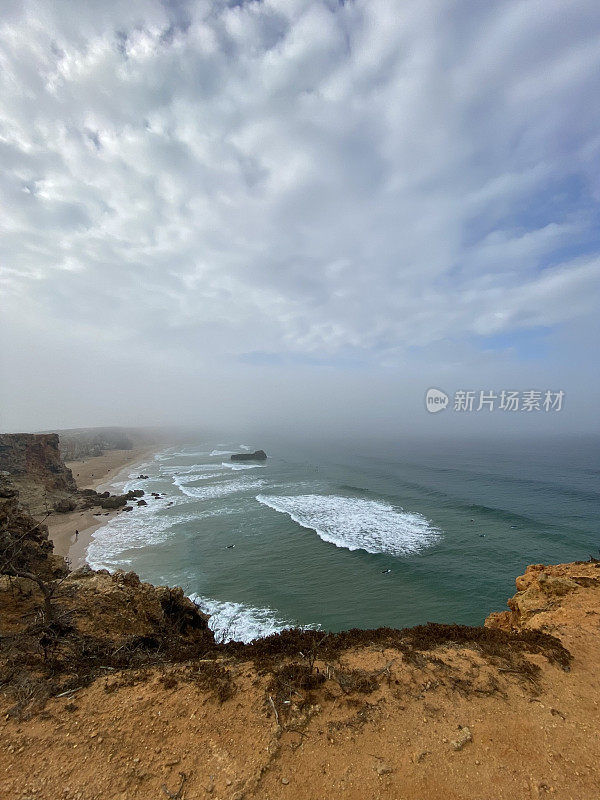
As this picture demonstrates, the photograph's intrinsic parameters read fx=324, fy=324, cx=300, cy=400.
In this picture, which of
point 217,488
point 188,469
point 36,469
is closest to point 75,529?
point 36,469

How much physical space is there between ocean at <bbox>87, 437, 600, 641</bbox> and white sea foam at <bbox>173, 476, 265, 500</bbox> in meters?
0.23

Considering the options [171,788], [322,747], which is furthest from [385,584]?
[171,788]

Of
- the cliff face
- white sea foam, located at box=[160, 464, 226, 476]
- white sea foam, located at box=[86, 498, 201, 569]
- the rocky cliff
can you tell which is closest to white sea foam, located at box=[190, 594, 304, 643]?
white sea foam, located at box=[86, 498, 201, 569]

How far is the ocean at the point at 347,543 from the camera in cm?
1652

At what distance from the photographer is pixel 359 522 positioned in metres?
28.6

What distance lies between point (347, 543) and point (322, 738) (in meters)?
20.3

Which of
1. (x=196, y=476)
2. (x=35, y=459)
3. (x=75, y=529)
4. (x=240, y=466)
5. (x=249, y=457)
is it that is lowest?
(x=75, y=529)

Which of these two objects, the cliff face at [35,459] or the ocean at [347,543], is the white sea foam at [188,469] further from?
the cliff face at [35,459]

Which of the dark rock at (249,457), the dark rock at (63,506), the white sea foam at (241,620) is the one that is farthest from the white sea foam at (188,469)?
the white sea foam at (241,620)

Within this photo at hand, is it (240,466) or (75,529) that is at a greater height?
(240,466)

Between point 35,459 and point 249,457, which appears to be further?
point 249,457

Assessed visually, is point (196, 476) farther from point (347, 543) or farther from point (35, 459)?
point (347, 543)

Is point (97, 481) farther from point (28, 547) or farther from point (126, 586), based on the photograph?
point (126, 586)

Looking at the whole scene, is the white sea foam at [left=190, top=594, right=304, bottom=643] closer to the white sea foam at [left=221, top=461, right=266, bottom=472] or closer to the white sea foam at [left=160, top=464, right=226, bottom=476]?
the white sea foam at [left=160, top=464, right=226, bottom=476]
